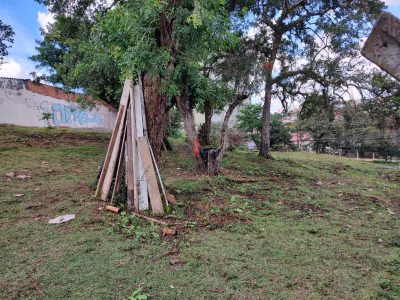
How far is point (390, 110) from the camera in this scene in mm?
9734

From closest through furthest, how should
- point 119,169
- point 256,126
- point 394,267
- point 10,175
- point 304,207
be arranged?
point 394,267
point 119,169
point 304,207
point 10,175
point 256,126

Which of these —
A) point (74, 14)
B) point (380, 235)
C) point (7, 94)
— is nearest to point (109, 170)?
point (380, 235)

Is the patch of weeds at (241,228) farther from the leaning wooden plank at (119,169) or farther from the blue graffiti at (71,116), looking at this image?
the blue graffiti at (71,116)

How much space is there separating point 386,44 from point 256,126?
64.1 ft

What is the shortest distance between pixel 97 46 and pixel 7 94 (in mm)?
12352

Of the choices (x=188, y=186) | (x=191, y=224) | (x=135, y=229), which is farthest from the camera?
(x=188, y=186)

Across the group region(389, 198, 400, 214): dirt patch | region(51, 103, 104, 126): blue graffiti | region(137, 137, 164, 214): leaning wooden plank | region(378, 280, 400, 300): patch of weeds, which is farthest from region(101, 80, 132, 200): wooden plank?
region(51, 103, 104, 126): blue graffiti

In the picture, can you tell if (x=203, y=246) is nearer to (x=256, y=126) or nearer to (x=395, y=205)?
(x=395, y=205)

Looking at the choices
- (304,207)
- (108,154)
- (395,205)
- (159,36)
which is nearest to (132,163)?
(108,154)

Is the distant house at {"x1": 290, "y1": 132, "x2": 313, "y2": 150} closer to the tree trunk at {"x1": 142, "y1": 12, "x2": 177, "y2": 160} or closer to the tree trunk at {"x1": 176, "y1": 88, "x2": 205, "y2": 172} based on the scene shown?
the tree trunk at {"x1": 176, "y1": 88, "x2": 205, "y2": 172}

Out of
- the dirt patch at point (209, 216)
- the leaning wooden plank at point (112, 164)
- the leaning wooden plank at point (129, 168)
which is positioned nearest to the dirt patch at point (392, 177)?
the dirt patch at point (209, 216)

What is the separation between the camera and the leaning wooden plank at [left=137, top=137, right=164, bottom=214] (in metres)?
4.32

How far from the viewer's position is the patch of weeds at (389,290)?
262 cm

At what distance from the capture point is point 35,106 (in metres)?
15.6
